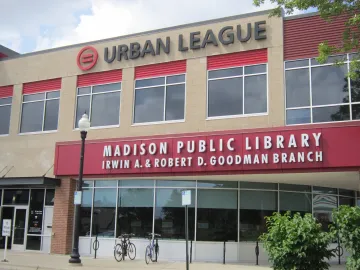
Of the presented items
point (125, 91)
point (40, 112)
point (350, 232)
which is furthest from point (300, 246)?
point (40, 112)

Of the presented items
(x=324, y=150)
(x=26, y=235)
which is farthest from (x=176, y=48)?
(x=26, y=235)

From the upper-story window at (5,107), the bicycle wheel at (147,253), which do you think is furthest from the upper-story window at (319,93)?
the upper-story window at (5,107)

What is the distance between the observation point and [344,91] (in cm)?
1694

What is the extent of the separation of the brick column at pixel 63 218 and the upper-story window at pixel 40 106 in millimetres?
3051

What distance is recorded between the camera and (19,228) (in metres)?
22.2

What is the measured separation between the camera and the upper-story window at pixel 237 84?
60.1 feet

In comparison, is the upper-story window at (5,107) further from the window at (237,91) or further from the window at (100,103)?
the window at (237,91)

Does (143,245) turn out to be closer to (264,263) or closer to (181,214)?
(181,214)

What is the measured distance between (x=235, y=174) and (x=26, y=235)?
10720 millimetres

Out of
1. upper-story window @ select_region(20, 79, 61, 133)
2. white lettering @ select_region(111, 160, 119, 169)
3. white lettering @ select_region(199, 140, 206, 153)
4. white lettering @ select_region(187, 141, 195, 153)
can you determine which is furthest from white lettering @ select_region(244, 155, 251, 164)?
upper-story window @ select_region(20, 79, 61, 133)

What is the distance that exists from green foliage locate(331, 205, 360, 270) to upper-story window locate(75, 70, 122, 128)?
12394mm

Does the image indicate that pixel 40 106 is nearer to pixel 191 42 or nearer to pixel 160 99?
pixel 160 99

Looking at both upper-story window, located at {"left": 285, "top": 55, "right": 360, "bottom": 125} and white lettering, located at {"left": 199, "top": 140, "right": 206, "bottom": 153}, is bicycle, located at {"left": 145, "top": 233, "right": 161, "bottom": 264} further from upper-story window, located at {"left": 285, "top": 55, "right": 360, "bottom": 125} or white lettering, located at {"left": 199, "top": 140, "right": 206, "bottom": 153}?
upper-story window, located at {"left": 285, "top": 55, "right": 360, "bottom": 125}

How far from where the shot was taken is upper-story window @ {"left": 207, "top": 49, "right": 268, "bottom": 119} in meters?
18.3
